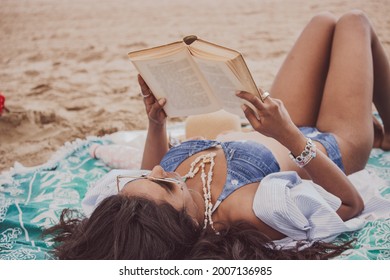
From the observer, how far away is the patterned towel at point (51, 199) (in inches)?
70.3

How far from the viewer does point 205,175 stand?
72.3 inches

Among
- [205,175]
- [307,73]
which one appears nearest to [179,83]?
[205,175]

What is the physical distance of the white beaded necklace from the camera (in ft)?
5.65

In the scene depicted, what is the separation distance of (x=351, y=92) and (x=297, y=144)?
27.7 inches

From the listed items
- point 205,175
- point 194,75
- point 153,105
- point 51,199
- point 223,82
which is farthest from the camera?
point 51,199

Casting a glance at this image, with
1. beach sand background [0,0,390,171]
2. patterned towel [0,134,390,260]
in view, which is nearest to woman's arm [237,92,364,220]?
patterned towel [0,134,390,260]

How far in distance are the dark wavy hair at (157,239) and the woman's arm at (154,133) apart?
531 millimetres

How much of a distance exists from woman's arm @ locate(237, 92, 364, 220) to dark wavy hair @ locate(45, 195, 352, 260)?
0.75 ft

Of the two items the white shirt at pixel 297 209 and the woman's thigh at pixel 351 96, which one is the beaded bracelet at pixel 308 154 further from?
the woman's thigh at pixel 351 96

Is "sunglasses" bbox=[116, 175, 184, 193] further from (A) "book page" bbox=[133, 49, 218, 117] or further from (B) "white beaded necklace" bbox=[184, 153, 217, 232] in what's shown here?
(A) "book page" bbox=[133, 49, 218, 117]

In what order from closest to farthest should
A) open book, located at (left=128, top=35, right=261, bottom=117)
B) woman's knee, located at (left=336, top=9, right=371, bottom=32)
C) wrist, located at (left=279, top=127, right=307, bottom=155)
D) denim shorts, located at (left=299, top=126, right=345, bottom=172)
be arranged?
open book, located at (left=128, top=35, right=261, bottom=117), wrist, located at (left=279, top=127, right=307, bottom=155), denim shorts, located at (left=299, top=126, right=345, bottom=172), woman's knee, located at (left=336, top=9, right=371, bottom=32)

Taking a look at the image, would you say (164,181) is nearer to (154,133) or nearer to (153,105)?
A: (153,105)
